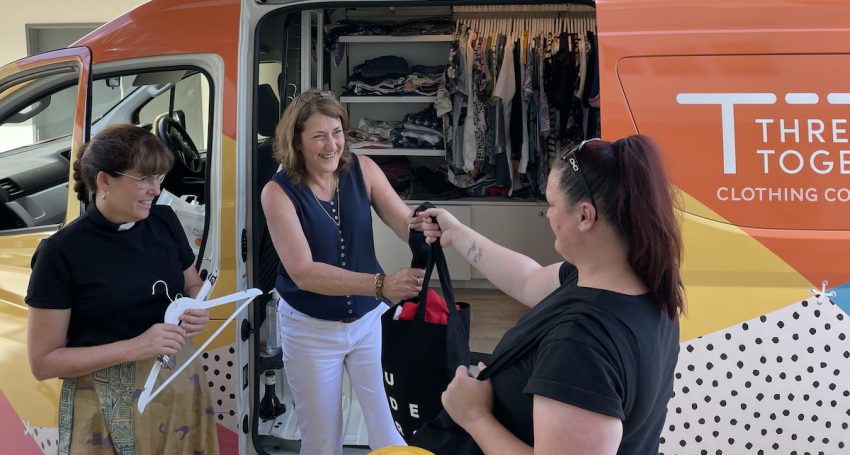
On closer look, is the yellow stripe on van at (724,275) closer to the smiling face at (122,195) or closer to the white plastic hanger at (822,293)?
the white plastic hanger at (822,293)

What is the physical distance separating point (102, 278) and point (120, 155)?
0.95 feet

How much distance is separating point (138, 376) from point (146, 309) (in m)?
0.16

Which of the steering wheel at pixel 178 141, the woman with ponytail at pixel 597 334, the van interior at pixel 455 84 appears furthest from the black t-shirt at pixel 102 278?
the van interior at pixel 455 84

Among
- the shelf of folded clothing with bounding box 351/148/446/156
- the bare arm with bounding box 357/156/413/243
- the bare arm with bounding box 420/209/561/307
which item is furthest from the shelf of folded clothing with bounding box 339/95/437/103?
the bare arm with bounding box 420/209/561/307

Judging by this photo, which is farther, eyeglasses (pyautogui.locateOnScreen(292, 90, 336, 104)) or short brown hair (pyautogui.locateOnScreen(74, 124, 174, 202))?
eyeglasses (pyautogui.locateOnScreen(292, 90, 336, 104))

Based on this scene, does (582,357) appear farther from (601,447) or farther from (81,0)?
(81,0)

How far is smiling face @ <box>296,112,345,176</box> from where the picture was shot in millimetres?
2275

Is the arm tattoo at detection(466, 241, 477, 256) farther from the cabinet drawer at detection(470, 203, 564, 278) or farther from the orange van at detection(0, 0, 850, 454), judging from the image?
the cabinet drawer at detection(470, 203, 564, 278)

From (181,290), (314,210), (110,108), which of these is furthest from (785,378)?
(110,108)

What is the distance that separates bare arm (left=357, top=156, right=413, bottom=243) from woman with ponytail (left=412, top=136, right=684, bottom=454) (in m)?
1.14

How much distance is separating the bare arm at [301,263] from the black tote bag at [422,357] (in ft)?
1.01

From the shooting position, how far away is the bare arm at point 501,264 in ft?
5.42

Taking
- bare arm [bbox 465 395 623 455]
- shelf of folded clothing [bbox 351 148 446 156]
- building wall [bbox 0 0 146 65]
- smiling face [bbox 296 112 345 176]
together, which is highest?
building wall [bbox 0 0 146 65]

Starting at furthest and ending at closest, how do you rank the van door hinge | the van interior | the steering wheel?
the van interior, the steering wheel, the van door hinge
